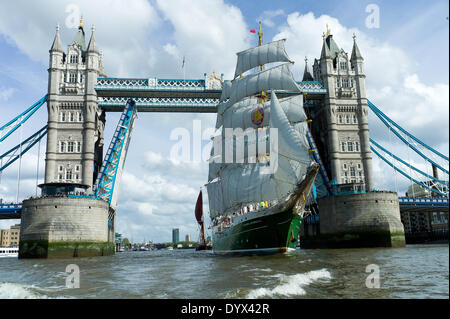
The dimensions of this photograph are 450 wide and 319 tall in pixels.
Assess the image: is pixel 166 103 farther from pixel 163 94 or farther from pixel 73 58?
pixel 73 58

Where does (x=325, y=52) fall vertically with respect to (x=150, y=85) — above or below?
above

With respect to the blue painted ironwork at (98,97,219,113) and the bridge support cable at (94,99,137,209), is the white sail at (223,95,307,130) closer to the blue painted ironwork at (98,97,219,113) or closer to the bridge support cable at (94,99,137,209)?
the blue painted ironwork at (98,97,219,113)

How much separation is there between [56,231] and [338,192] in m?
36.4

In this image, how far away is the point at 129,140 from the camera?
2466 inches

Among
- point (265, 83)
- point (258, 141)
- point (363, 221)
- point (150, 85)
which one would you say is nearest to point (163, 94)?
point (150, 85)

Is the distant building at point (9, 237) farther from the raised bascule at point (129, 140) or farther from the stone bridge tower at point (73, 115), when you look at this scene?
the stone bridge tower at point (73, 115)

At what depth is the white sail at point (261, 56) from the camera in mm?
53312

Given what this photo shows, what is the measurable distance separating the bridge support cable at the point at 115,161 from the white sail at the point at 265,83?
620 inches

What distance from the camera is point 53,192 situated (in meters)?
48.3

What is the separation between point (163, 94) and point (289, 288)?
51.4m

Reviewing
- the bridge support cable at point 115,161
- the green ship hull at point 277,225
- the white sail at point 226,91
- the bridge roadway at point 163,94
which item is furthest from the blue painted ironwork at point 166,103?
the green ship hull at point 277,225

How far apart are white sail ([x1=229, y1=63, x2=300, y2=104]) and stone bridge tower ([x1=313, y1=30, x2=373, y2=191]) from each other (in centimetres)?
1596
